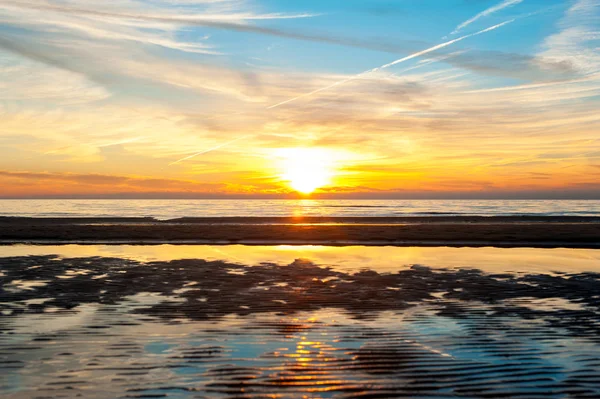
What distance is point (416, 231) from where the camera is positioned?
4078cm

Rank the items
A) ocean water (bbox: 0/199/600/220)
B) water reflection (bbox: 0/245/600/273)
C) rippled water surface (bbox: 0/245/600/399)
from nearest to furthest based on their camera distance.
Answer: rippled water surface (bbox: 0/245/600/399), water reflection (bbox: 0/245/600/273), ocean water (bbox: 0/199/600/220)

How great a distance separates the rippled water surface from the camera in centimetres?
731

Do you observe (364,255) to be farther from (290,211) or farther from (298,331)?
(290,211)

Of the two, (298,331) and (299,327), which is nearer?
(298,331)

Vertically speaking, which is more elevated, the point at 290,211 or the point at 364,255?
the point at 290,211

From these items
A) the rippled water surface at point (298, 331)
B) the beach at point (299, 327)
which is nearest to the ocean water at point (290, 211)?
the beach at point (299, 327)

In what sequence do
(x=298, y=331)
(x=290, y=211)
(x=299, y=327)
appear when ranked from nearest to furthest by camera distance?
(x=298, y=331) < (x=299, y=327) < (x=290, y=211)

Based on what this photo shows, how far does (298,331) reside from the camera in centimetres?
1040

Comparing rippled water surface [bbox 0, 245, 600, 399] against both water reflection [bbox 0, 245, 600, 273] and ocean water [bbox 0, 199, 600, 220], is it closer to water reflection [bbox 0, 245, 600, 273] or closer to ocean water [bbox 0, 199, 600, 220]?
water reflection [bbox 0, 245, 600, 273]

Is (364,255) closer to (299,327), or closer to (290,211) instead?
(299,327)

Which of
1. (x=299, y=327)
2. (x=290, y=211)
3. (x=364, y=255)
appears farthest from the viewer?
(x=290, y=211)

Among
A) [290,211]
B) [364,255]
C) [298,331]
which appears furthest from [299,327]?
[290,211]

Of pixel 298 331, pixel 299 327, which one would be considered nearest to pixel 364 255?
pixel 299 327

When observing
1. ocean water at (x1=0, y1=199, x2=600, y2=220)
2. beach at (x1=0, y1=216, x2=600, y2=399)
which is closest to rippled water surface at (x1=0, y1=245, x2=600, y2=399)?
beach at (x1=0, y1=216, x2=600, y2=399)
